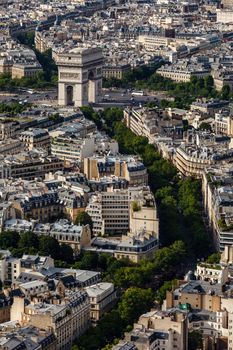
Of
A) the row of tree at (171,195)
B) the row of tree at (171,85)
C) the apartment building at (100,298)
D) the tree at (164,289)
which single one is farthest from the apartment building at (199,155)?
the apartment building at (100,298)

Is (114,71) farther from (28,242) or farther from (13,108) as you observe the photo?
(28,242)

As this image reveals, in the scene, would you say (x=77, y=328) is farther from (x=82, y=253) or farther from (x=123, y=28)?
(x=123, y=28)

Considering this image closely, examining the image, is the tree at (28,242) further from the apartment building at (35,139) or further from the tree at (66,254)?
the apartment building at (35,139)

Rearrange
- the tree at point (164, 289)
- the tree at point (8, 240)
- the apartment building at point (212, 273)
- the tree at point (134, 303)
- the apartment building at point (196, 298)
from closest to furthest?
1. the apartment building at point (196, 298)
2. the tree at point (134, 303)
3. the tree at point (164, 289)
4. the apartment building at point (212, 273)
5. the tree at point (8, 240)

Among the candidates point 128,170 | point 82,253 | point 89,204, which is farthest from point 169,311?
point 128,170

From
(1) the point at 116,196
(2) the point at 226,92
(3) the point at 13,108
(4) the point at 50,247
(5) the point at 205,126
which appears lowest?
(2) the point at 226,92

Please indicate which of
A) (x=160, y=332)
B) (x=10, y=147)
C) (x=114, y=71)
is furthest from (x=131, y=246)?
(x=114, y=71)
